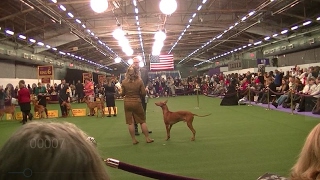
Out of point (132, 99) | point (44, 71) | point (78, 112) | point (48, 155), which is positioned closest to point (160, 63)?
point (44, 71)

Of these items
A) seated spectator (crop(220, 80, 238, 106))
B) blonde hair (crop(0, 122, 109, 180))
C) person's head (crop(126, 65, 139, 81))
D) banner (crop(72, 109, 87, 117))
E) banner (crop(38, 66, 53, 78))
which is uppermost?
banner (crop(38, 66, 53, 78))

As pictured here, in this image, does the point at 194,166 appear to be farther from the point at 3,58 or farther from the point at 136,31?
the point at 3,58

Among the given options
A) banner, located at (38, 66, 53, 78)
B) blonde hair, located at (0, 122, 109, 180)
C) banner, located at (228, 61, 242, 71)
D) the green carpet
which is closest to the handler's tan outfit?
the green carpet

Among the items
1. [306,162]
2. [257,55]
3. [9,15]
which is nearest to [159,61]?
[9,15]

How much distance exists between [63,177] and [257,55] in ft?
131

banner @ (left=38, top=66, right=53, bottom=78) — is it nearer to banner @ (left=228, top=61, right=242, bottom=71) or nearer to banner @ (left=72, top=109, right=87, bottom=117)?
banner @ (left=72, top=109, right=87, bottom=117)

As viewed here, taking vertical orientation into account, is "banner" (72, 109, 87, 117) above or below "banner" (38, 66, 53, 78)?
below

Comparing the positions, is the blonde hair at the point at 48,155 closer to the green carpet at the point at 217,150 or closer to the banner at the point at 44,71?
the green carpet at the point at 217,150

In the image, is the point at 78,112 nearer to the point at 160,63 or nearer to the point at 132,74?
the point at 132,74

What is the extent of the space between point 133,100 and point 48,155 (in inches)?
266

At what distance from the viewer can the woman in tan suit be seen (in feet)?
24.7

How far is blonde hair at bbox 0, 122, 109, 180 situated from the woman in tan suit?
6705 millimetres

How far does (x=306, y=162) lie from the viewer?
1828 mm

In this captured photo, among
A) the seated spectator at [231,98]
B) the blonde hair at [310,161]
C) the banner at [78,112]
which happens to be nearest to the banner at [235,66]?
the seated spectator at [231,98]
